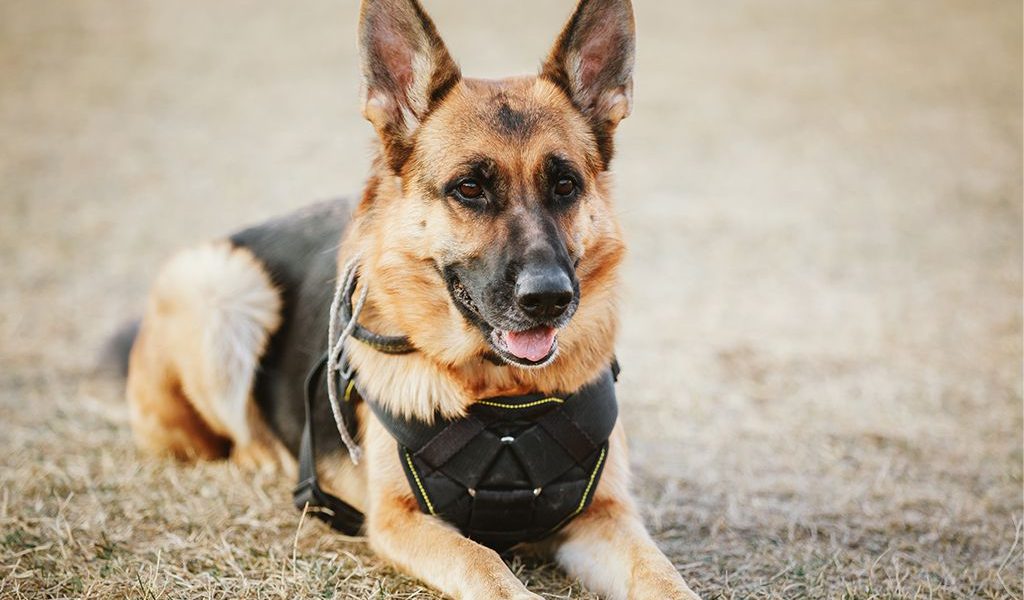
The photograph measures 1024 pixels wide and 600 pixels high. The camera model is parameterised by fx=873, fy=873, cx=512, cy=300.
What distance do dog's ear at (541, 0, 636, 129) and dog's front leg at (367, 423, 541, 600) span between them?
1.58 meters

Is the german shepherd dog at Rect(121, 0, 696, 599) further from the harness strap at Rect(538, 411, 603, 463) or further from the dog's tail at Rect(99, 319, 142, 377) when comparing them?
the dog's tail at Rect(99, 319, 142, 377)

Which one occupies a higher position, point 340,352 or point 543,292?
point 543,292

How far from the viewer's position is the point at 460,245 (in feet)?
10.5

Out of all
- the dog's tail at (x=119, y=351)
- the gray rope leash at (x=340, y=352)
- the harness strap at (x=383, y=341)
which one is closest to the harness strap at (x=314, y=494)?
the gray rope leash at (x=340, y=352)

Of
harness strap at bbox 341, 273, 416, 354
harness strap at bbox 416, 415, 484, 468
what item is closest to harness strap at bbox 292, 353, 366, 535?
harness strap at bbox 341, 273, 416, 354

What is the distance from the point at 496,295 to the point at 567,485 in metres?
0.78

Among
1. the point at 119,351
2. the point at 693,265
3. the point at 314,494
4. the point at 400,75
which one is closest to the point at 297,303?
the point at 314,494

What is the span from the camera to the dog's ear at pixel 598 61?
3.47 meters

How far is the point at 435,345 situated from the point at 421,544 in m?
0.73

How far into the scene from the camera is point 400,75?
346 centimetres

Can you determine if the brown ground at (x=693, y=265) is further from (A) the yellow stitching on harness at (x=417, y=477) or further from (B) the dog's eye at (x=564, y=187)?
(B) the dog's eye at (x=564, y=187)

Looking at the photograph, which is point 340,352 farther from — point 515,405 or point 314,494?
point 515,405

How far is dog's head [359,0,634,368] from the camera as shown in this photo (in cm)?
312

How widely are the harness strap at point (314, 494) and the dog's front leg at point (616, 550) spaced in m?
0.92
